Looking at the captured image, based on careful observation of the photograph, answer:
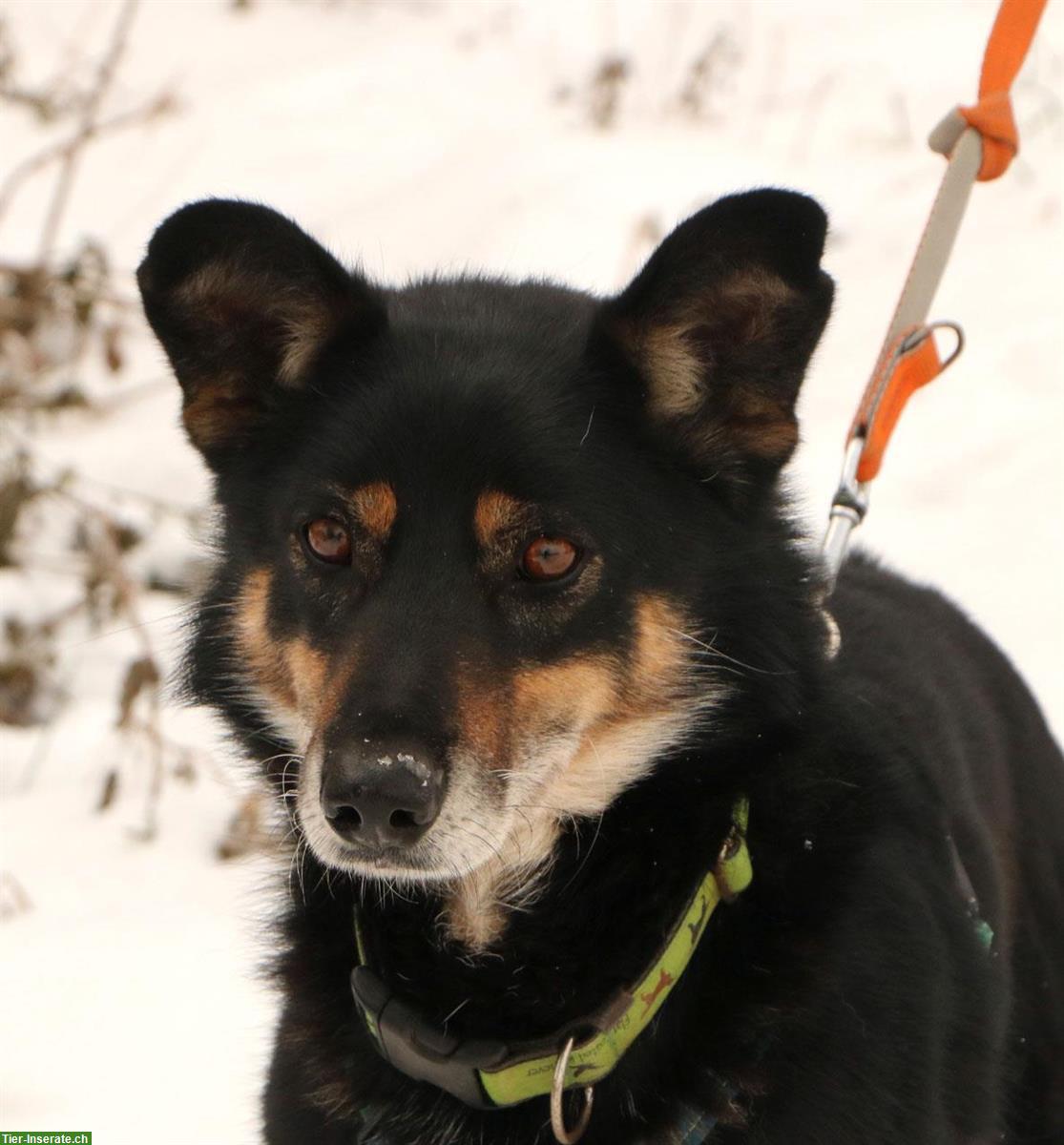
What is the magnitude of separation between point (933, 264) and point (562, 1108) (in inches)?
72.8

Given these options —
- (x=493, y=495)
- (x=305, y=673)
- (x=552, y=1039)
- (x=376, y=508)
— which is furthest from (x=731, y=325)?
(x=552, y=1039)

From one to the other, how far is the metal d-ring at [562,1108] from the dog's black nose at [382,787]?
414mm

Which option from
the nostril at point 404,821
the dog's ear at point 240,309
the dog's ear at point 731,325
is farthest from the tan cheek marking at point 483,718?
the dog's ear at point 240,309

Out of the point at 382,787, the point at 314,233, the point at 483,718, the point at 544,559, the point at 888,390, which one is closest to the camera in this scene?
the point at 382,787

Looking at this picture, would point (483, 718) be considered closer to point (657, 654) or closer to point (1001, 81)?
point (657, 654)

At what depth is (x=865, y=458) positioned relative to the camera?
3.19 m

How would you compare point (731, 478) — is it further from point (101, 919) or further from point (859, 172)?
point (859, 172)

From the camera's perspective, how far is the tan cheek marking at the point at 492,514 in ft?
7.98

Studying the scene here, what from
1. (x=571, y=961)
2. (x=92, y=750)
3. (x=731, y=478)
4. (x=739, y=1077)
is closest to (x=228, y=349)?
(x=731, y=478)

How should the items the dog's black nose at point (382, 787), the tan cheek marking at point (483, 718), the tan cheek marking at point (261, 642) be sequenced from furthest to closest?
the tan cheek marking at point (261, 642) < the tan cheek marking at point (483, 718) < the dog's black nose at point (382, 787)

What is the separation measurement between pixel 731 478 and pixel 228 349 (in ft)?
2.86

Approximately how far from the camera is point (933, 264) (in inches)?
130

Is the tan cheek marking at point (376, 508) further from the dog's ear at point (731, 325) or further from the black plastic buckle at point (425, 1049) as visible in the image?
the black plastic buckle at point (425, 1049)

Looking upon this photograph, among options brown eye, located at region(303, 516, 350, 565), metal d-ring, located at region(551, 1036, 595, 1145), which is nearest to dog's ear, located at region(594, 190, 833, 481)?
brown eye, located at region(303, 516, 350, 565)
